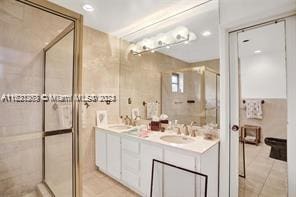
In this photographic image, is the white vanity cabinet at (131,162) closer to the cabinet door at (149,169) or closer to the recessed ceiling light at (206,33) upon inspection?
the cabinet door at (149,169)

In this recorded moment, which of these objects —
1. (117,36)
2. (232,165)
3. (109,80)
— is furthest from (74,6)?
(232,165)

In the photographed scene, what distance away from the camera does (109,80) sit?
2969 mm

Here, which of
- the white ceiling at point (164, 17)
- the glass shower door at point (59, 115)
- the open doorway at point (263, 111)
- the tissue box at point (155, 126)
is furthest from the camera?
the tissue box at point (155, 126)

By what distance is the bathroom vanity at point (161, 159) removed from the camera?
61.8 inches

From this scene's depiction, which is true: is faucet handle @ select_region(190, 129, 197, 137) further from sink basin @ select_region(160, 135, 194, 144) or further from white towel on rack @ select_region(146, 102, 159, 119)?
white towel on rack @ select_region(146, 102, 159, 119)

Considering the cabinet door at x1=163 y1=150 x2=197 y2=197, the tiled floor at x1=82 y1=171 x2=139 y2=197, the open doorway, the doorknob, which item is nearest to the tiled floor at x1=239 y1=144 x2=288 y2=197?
the open doorway

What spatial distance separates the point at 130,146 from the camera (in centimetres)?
213

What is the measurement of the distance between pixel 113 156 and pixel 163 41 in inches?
77.1

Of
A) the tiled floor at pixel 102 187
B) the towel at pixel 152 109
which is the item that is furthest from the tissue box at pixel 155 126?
the tiled floor at pixel 102 187

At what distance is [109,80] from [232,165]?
232 cm

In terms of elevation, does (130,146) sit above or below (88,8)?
below

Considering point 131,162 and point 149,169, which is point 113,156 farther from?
point 149,169

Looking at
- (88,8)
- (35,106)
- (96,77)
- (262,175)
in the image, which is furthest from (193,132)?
(88,8)

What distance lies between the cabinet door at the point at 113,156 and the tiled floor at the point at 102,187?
130mm
